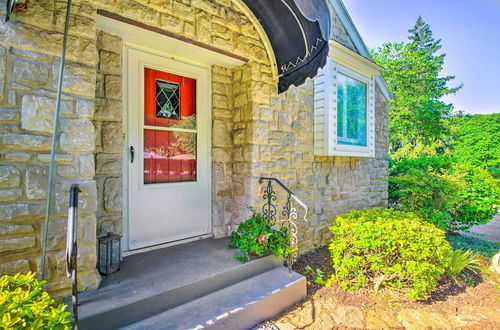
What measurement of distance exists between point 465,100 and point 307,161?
17900 mm

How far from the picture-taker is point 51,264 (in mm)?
1534

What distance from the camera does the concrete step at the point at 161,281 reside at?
1499mm

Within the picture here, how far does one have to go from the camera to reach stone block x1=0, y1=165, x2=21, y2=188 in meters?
1.40

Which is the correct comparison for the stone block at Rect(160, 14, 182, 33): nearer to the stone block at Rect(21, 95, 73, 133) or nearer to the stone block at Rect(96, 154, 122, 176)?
the stone block at Rect(21, 95, 73, 133)

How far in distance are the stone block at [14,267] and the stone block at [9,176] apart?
47 cm

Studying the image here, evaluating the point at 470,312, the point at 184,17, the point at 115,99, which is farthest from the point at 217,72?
the point at 470,312

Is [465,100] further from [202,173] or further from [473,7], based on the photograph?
[202,173]

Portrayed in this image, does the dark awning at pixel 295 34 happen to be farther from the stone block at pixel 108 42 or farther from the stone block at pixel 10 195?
the stone block at pixel 10 195

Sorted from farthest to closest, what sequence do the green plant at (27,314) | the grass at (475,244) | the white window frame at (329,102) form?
the grass at (475,244)
the white window frame at (329,102)
the green plant at (27,314)

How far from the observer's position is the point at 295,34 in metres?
2.37

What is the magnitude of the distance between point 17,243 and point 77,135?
0.76 meters

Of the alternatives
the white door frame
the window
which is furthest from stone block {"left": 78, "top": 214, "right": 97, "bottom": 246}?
the window

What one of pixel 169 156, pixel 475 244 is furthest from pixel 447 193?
pixel 169 156

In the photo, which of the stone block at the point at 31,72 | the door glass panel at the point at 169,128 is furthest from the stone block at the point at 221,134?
the stone block at the point at 31,72
